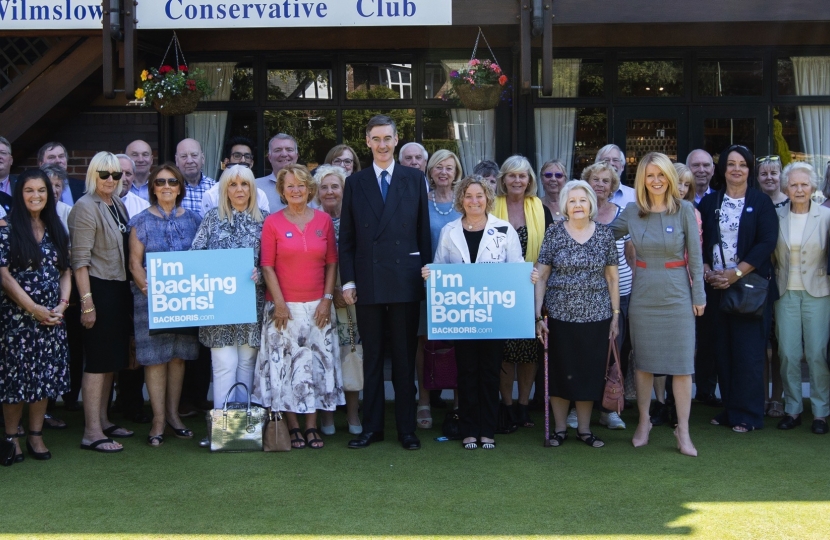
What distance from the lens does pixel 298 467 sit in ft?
18.7

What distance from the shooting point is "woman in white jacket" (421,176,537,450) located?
6051 millimetres

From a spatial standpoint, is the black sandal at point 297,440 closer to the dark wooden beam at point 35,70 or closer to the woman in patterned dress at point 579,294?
the woman in patterned dress at point 579,294

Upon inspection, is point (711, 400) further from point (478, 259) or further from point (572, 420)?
point (478, 259)

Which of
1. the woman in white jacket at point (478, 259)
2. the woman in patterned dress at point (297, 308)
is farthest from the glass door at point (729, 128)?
the woman in patterned dress at point (297, 308)

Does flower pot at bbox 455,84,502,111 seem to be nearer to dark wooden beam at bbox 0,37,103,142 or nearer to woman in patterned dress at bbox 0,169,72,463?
dark wooden beam at bbox 0,37,103,142

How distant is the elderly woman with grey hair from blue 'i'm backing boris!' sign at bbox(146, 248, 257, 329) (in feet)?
11.8

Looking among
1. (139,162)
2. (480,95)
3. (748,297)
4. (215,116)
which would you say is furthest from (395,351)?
(215,116)

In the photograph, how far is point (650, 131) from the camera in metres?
9.55

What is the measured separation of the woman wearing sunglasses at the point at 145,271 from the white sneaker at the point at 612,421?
9.41 ft

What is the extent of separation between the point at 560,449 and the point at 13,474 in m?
3.31

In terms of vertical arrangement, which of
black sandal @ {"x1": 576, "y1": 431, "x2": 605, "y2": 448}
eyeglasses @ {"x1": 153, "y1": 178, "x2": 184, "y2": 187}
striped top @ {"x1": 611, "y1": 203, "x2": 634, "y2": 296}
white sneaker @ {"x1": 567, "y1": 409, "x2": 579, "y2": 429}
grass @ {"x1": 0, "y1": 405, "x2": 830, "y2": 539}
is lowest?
grass @ {"x1": 0, "y1": 405, "x2": 830, "y2": 539}

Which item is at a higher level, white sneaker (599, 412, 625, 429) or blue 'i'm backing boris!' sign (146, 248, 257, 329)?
blue 'i'm backing boris!' sign (146, 248, 257, 329)

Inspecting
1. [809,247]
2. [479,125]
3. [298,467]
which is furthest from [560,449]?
[479,125]

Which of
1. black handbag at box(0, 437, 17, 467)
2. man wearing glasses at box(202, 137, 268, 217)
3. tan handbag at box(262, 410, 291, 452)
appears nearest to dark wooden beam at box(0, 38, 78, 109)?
man wearing glasses at box(202, 137, 268, 217)
